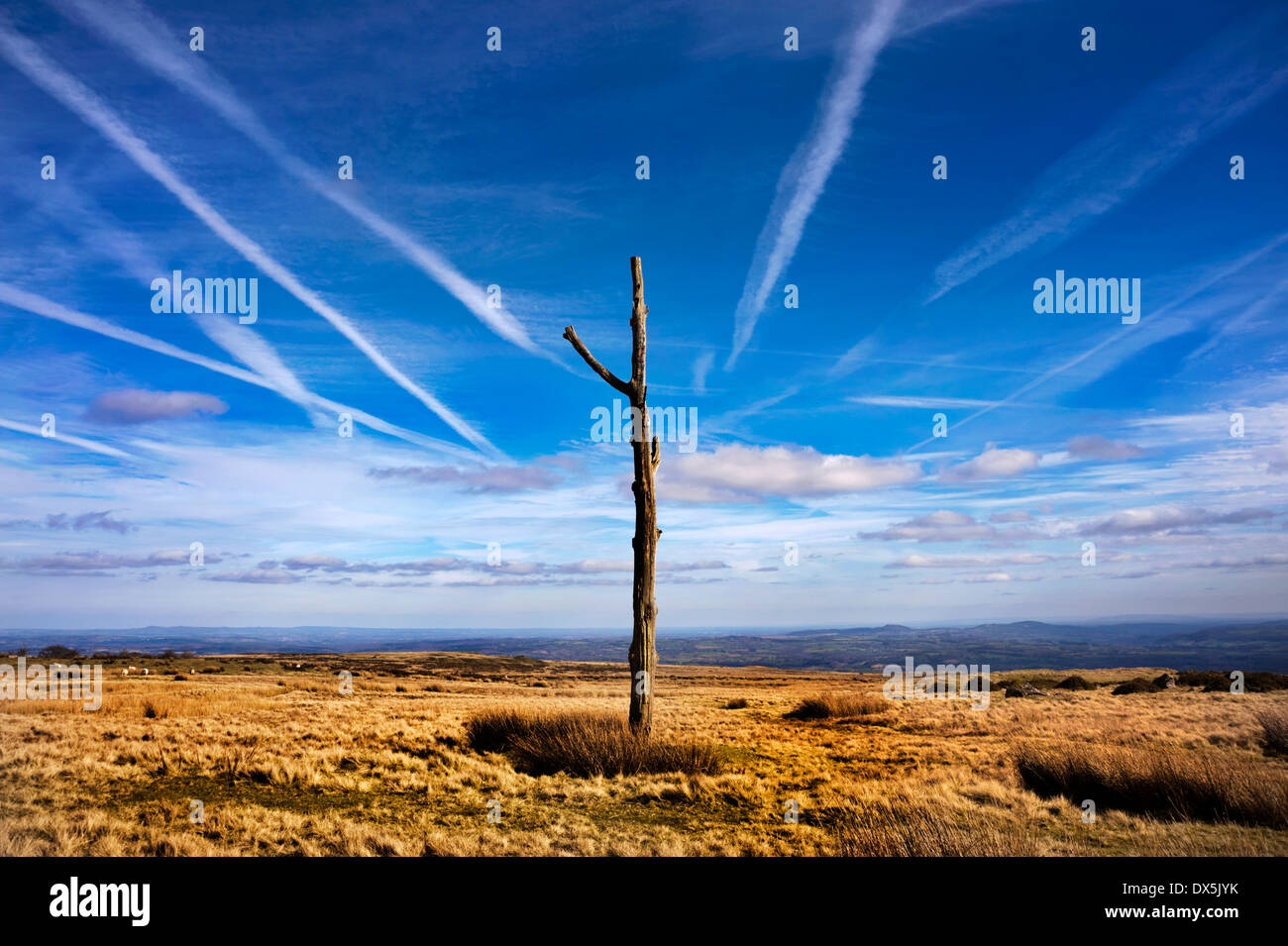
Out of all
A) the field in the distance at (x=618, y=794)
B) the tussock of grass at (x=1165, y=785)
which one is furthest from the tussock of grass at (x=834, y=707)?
the tussock of grass at (x=1165, y=785)

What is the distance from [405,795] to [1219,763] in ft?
37.2

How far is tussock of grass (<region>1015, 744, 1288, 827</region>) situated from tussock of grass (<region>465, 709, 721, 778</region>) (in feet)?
16.5

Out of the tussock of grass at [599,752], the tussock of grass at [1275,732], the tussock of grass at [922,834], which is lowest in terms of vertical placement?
the tussock of grass at [1275,732]

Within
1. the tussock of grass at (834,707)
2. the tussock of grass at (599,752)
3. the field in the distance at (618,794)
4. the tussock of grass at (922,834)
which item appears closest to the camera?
the tussock of grass at (922,834)

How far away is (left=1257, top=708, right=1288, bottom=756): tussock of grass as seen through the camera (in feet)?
39.9

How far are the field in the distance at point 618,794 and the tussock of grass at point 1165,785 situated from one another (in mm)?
25

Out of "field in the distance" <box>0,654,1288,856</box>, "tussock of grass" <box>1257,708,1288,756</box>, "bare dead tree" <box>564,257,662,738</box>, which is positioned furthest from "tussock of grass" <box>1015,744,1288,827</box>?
"bare dead tree" <box>564,257,662,738</box>

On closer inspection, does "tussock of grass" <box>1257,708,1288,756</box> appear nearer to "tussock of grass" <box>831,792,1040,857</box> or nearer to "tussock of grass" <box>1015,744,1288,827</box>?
"tussock of grass" <box>1015,744,1288,827</box>

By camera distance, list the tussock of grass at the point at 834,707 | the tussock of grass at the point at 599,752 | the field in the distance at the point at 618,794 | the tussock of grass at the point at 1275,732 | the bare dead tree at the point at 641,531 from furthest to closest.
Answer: the tussock of grass at the point at 834,707 → the tussock of grass at the point at 1275,732 → the bare dead tree at the point at 641,531 → the tussock of grass at the point at 599,752 → the field in the distance at the point at 618,794

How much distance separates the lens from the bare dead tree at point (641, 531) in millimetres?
11383

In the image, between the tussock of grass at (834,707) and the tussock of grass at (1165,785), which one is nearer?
the tussock of grass at (1165,785)

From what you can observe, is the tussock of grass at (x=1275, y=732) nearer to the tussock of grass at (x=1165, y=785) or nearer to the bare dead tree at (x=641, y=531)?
the tussock of grass at (x=1165, y=785)

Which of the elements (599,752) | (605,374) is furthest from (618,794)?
(605,374)
